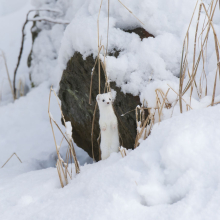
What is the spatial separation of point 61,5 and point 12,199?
2636 millimetres

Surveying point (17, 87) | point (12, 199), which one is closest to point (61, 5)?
point (17, 87)

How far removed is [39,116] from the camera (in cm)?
280

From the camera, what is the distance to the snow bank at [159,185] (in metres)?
0.58

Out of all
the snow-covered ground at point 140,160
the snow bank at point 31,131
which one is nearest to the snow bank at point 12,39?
the snow bank at point 31,131

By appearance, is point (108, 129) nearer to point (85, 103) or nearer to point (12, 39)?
point (85, 103)

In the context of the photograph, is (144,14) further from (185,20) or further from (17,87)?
(17,87)

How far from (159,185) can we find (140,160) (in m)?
0.12

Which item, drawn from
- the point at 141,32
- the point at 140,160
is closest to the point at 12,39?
the point at 141,32

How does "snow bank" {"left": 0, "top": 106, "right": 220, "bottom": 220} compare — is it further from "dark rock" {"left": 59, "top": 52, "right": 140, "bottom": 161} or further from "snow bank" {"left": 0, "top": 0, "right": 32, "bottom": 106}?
"snow bank" {"left": 0, "top": 0, "right": 32, "bottom": 106}

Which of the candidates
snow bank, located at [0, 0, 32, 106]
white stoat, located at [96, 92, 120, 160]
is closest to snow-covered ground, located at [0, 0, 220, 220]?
white stoat, located at [96, 92, 120, 160]

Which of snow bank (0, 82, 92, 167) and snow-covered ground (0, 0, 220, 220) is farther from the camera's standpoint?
snow bank (0, 82, 92, 167)

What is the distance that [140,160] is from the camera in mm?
760

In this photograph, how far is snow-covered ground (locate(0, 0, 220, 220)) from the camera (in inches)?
24.1

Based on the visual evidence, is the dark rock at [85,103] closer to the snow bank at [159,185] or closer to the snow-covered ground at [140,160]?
the snow-covered ground at [140,160]
